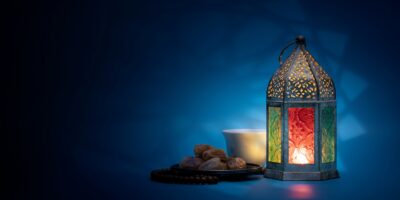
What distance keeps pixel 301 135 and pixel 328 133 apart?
129mm

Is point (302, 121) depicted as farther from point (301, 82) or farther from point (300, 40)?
point (300, 40)

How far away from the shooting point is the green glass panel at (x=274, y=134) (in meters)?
3.79

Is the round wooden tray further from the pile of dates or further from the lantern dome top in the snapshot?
the lantern dome top

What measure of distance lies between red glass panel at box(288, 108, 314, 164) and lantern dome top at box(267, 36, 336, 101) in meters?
0.07

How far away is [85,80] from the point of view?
482 cm

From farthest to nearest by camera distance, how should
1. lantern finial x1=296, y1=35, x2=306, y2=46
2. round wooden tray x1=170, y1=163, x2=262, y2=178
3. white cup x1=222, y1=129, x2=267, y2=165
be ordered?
1. white cup x1=222, y1=129, x2=267, y2=165
2. lantern finial x1=296, y1=35, x2=306, y2=46
3. round wooden tray x1=170, y1=163, x2=262, y2=178

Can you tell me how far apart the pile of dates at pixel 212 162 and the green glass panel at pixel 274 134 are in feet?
0.44

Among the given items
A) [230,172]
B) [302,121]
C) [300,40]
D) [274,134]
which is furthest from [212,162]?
[300,40]

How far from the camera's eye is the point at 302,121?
12.3ft

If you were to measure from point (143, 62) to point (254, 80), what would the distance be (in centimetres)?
61

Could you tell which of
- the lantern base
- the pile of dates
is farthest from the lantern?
the pile of dates

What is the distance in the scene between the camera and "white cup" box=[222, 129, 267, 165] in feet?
13.1

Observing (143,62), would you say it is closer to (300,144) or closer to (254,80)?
(254,80)

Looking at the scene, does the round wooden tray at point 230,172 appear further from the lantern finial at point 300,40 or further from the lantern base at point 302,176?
the lantern finial at point 300,40
